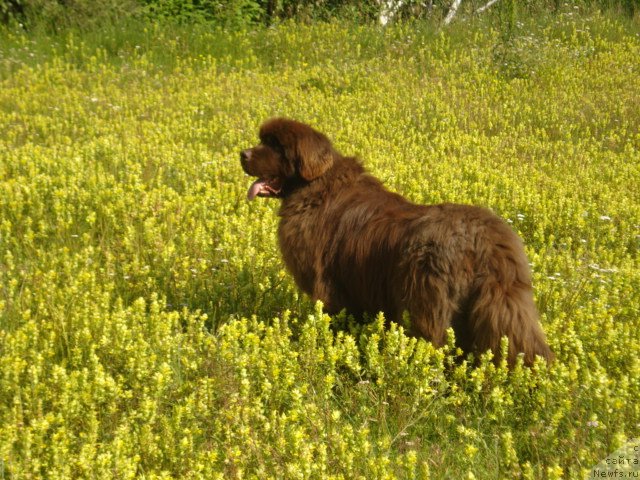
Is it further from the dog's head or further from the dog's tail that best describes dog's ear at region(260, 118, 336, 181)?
the dog's tail

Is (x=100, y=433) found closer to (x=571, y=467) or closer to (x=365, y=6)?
(x=571, y=467)

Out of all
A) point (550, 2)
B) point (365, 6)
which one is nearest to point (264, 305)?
point (365, 6)

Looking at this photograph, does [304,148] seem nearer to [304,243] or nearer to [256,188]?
[256,188]

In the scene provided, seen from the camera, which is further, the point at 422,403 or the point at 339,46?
the point at 339,46

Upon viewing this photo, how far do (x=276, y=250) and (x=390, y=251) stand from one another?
179 centimetres

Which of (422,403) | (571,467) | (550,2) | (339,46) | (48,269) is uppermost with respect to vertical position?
(550,2)

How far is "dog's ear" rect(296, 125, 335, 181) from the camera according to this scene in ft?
15.2

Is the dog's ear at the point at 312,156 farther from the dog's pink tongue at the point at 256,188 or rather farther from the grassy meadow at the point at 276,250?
the grassy meadow at the point at 276,250

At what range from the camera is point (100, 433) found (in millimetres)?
3523

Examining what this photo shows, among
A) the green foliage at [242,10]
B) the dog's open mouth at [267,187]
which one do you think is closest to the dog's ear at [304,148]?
the dog's open mouth at [267,187]

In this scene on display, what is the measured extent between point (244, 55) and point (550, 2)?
6.48 metres

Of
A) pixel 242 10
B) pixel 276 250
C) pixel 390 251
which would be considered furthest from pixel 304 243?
pixel 242 10

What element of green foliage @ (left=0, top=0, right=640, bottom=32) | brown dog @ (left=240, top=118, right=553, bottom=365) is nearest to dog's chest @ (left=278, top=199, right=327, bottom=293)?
brown dog @ (left=240, top=118, right=553, bottom=365)

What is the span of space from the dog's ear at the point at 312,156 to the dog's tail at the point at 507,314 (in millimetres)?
1278
